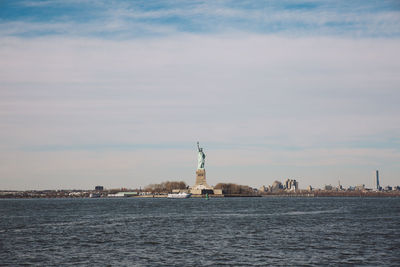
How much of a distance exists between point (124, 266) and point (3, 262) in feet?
29.7

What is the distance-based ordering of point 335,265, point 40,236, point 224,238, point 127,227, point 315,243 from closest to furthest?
point 335,265 < point 315,243 < point 224,238 < point 40,236 < point 127,227

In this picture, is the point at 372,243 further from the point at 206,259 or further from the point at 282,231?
the point at 206,259

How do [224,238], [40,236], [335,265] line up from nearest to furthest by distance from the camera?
[335,265] → [224,238] → [40,236]

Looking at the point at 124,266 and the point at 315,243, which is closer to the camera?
the point at 124,266

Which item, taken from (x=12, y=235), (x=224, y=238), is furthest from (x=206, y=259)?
(x=12, y=235)

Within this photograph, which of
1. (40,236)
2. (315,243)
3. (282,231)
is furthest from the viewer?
(282,231)

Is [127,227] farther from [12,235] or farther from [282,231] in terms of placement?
[282,231]

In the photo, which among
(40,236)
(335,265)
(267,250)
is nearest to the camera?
(335,265)

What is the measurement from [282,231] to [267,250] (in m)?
16.2

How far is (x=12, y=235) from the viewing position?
55.1 metres

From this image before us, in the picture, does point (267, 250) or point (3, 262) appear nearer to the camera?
point (3, 262)

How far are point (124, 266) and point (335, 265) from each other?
14.3 meters

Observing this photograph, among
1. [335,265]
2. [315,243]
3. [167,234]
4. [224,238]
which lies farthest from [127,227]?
[335,265]

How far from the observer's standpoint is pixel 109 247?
44.4 metres
